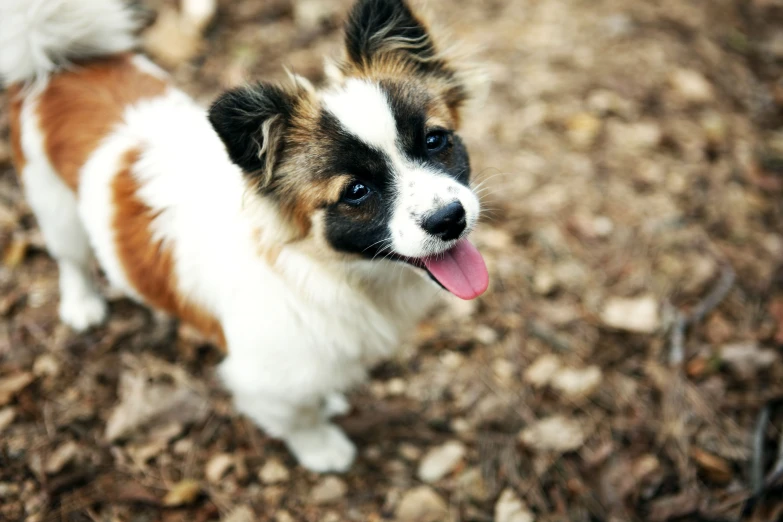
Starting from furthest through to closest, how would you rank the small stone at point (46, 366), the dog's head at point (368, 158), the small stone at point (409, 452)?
the small stone at point (46, 366) < the small stone at point (409, 452) < the dog's head at point (368, 158)

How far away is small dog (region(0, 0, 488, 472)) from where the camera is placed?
2.10 m

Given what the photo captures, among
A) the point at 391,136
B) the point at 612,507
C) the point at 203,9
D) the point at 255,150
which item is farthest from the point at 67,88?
the point at 612,507

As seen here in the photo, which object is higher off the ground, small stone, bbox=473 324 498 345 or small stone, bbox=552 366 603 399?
small stone, bbox=473 324 498 345

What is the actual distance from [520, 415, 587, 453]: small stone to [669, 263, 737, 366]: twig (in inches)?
29.2

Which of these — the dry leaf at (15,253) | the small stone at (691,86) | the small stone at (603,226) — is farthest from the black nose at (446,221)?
the small stone at (691,86)

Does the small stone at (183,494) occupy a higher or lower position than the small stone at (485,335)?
lower

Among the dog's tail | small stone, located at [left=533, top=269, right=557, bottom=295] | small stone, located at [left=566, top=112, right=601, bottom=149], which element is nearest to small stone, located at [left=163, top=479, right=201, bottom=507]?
the dog's tail

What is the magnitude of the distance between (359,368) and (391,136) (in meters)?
1.14

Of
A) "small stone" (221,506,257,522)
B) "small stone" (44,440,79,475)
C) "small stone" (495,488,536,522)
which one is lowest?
"small stone" (495,488,536,522)

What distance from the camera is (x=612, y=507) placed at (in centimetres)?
272

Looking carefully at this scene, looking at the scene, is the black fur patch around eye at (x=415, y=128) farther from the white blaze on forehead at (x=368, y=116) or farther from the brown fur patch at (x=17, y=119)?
the brown fur patch at (x=17, y=119)

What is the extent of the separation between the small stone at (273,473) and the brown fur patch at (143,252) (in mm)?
733

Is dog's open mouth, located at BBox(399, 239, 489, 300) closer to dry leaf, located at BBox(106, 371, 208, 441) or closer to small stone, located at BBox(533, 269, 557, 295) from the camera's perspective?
small stone, located at BBox(533, 269, 557, 295)

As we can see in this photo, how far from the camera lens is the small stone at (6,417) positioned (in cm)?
282
